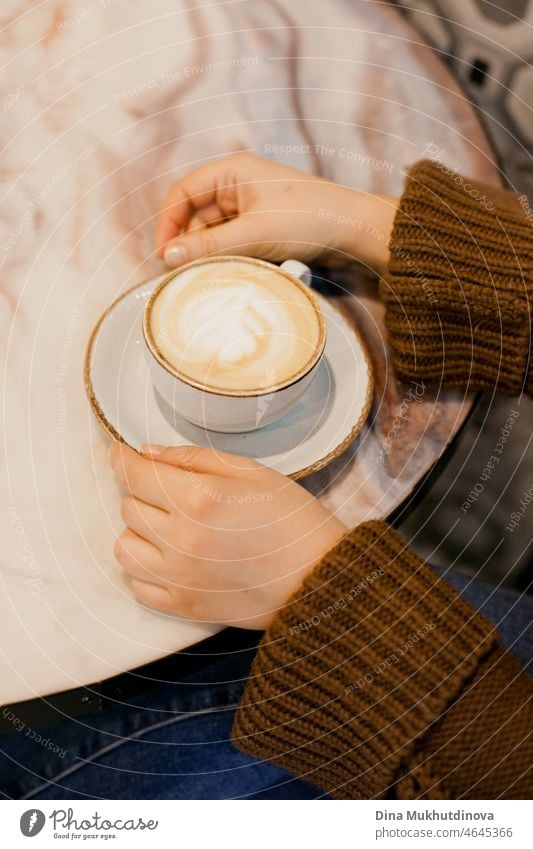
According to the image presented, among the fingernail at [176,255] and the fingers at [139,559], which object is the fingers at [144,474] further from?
the fingernail at [176,255]

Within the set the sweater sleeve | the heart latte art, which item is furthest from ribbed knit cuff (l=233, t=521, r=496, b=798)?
the heart latte art

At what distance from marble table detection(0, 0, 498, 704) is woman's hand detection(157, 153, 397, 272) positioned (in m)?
0.02

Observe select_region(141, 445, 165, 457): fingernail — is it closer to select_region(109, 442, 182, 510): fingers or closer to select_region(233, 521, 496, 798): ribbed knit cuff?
select_region(109, 442, 182, 510): fingers

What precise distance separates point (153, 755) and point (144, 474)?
19 centimetres

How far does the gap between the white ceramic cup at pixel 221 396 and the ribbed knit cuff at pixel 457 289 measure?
9 cm

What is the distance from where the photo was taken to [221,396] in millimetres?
390

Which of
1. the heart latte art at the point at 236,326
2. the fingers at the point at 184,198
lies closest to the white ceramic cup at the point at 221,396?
the heart latte art at the point at 236,326

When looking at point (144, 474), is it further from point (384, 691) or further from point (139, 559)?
point (384, 691)

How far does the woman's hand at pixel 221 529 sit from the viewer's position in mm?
414

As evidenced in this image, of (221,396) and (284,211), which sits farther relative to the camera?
(284,211)

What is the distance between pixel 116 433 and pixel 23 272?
0.52ft

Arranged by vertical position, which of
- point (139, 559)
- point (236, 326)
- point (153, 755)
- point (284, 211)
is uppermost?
Result: point (284, 211)

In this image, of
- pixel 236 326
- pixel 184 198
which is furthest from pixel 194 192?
pixel 236 326

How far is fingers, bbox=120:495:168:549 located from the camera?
41cm
